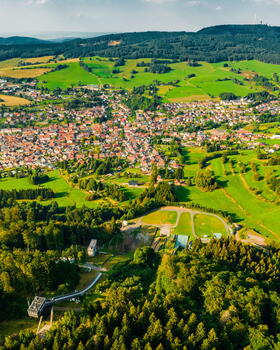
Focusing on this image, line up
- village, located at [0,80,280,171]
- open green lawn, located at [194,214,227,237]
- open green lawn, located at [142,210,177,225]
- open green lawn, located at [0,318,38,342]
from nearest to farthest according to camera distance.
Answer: open green lawn, located at [0,318,38,342] < open green lawn, located at [194,214,227,237] < open green lawn, located at [142,210,177,225] < village, located at [0,80,280,171]

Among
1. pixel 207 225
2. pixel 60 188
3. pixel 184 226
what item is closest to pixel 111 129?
pixel 60 188

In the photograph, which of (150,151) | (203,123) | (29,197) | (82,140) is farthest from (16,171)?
(203,123)

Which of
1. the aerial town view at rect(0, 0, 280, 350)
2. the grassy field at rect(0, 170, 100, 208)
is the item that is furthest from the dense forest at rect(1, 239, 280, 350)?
the grassy field at rect(0, 170, 100, 208)

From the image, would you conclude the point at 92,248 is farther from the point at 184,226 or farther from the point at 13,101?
the point at 13,101

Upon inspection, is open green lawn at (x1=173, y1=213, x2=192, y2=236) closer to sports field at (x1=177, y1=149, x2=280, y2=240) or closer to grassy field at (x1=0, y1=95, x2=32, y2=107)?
sports field at (x1=177, y1=149, x2=280, y2=240)

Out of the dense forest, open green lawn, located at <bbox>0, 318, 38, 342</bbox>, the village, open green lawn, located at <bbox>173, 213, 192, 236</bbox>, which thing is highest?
the village

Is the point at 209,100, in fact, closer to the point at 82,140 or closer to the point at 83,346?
the point at 82,140

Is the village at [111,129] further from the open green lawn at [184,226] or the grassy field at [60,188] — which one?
the open green lawn at [184,226]
